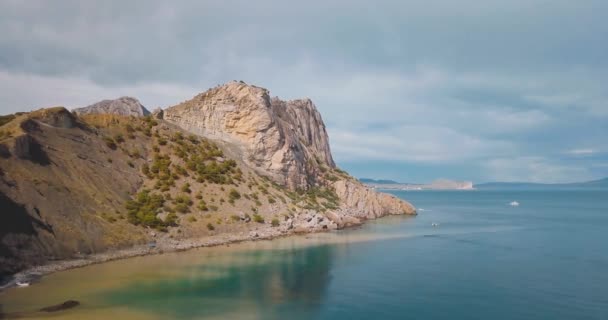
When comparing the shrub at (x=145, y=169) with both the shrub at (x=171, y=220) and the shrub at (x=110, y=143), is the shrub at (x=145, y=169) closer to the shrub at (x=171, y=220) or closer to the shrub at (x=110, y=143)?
the shrub at (x=110, y=143)

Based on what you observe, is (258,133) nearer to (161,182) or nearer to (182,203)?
(161,182)

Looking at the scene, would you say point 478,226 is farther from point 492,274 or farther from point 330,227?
point 492,274

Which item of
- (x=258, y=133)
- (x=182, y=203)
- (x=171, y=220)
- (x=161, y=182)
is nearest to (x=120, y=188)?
(x=161, y=182)

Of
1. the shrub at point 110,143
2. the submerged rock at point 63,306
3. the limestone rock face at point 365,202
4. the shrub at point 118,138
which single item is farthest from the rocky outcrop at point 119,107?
the submerged rock at point 63,306

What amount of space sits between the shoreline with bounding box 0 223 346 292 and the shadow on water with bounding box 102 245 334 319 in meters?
6.80

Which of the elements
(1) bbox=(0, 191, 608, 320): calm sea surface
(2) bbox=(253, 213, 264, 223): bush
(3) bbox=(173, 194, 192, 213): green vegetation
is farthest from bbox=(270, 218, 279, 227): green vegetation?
(3) bbox=(173, 194, 192, 213): green vegetation

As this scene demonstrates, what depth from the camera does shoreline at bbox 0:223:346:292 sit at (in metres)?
30.2

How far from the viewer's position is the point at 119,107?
330 feet

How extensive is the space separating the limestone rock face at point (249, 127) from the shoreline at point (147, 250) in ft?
61.7

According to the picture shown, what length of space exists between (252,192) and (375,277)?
1170 inches

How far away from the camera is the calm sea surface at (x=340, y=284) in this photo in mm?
25219

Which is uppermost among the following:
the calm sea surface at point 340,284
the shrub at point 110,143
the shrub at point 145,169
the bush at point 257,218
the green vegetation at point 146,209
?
the shrub at point 110,143

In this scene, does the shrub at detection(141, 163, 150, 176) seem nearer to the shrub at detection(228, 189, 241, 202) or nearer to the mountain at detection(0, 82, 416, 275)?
the mountain at detection(0, 82, 416, 275)

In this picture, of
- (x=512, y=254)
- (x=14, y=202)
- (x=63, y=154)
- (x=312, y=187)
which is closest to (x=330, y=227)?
(x=312, y=187)
